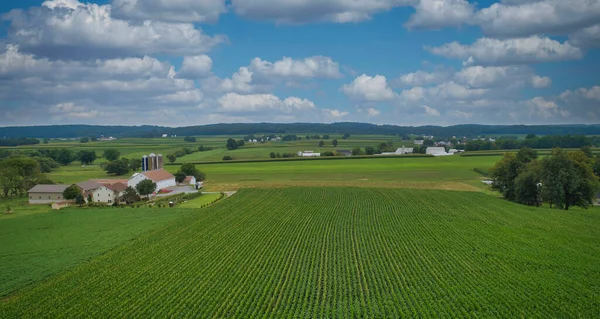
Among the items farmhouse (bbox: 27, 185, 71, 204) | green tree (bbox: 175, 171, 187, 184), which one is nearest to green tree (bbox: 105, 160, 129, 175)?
green tree (bbox: 175, 171, 187, 184)

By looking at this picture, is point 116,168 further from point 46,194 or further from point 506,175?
point 506,175

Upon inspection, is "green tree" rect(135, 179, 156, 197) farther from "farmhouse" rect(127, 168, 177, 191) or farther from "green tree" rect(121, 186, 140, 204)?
"farmhouse" rect(127, 168, 177, 191)

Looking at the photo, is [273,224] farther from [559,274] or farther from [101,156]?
[101,156]

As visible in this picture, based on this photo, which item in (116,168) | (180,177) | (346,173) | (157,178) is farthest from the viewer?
(116,168)

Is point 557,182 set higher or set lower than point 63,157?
higher

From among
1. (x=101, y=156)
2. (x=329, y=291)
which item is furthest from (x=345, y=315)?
(x=101, y=156)

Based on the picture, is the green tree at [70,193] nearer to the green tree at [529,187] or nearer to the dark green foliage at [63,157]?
the green tree at [529,187]

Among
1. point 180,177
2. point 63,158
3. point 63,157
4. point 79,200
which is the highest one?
point 63,157

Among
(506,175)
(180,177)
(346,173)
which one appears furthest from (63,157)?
(506,175)

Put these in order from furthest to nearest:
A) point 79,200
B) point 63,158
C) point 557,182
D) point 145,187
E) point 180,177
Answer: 1. point 63,158
2. point 180,177
3. point 145,187
4. point 79,200
5. point 557,182

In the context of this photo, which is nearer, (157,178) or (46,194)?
(46,194)
